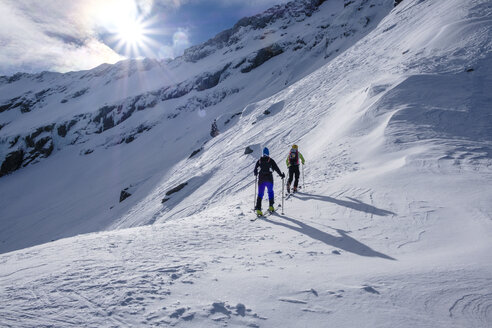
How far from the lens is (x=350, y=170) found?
8.56 meters

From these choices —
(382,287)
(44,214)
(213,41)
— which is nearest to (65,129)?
(44,214)

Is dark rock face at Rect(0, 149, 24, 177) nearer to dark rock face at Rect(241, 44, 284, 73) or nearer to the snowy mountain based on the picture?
the snowy mountain

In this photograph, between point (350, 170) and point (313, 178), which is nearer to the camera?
point (350, 170)

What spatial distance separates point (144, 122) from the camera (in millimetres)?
60156

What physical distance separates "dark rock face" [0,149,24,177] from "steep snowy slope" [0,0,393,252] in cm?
22

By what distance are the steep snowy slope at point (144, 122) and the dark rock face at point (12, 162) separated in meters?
0.22

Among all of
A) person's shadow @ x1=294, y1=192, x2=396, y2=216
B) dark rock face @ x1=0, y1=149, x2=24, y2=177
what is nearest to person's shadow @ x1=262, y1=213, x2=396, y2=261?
person's shadow @ x1=294, y1=192, x2=396, y2=216

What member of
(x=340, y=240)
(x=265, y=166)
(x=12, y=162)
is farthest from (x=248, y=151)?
(x=12, y=162)

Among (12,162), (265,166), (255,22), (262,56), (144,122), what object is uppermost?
(255,22)

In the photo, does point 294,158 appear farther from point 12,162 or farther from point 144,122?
point 12,162

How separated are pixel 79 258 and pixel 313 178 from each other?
298 inches

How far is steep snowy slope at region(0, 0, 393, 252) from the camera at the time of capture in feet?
98.9

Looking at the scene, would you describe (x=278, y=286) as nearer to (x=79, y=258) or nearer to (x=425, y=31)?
(x=79, y=258)

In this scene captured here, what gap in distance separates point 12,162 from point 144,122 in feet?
134
